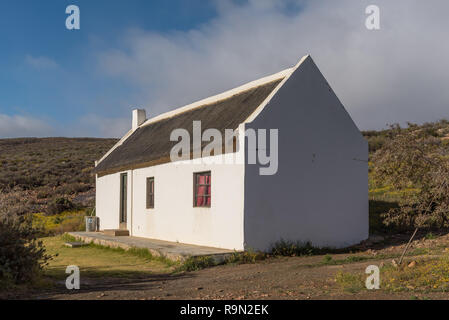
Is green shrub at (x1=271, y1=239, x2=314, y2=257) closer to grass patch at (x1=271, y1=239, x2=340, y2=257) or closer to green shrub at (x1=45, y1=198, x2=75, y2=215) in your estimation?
grass patch at (x1=271, y1=239, x2=340, y2=257)

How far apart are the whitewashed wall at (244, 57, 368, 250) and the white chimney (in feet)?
39.0

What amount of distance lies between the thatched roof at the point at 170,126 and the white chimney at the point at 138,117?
0.76 metres

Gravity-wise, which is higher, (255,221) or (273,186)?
(273,186)

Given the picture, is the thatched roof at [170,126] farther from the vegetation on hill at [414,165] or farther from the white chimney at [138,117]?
the vegetation on hill at [414,165]

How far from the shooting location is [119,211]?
19.3m

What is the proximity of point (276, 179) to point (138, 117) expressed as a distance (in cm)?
1253

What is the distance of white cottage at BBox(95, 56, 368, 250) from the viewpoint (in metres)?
12.3

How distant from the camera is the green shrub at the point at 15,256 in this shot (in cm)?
860

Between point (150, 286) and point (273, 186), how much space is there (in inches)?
189

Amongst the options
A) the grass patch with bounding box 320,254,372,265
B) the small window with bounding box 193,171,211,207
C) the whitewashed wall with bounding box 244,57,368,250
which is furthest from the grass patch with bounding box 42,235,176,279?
the grass patch with bounding box 320,254,372,265

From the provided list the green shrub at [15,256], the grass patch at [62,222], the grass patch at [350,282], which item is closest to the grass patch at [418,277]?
the grass patch at [350,282]

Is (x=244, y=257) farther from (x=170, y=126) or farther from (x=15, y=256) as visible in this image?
(x=170, y=126)
